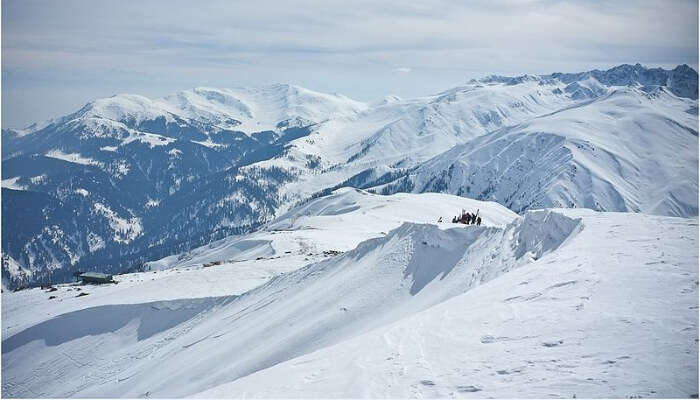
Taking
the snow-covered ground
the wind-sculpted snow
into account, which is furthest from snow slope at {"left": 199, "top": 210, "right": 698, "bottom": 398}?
the wind-sculpted snow

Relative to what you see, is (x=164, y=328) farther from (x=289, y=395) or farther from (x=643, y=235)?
(x=643, y=235)

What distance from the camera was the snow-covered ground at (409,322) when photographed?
645 inches

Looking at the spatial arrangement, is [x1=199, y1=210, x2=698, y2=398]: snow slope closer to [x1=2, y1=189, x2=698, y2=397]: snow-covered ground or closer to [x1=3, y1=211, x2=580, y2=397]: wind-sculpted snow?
[x1=2, y1=189, x2=698, y2=397]: snow-covered ground

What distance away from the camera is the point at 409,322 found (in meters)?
24.3

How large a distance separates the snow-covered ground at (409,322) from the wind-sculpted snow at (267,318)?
0.18 m

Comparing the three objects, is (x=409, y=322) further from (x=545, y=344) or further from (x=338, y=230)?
(x=338, y=230)

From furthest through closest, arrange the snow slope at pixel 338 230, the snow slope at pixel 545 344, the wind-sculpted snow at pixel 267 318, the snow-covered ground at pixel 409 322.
→ the snow slope at pixel 338 230
the wind-sculpted snow at pixel 267 318
the snow-covered ground at pixel 409 322
the snow slope at pixel 545 344

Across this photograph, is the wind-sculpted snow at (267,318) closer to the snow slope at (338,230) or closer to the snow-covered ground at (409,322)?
the snow-covered ground at (409,322)

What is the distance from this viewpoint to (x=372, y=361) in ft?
63.7

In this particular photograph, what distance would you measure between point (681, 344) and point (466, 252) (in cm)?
2464

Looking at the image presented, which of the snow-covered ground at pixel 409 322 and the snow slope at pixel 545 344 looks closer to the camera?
the snow slope at pixel 545 344

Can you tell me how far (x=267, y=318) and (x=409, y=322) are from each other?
22442mm

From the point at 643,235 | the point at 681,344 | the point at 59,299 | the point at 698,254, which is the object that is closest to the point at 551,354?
the point at 681,344

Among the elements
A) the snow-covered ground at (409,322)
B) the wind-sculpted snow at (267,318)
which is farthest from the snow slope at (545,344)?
the wind-sculpted snow at (267,318)
